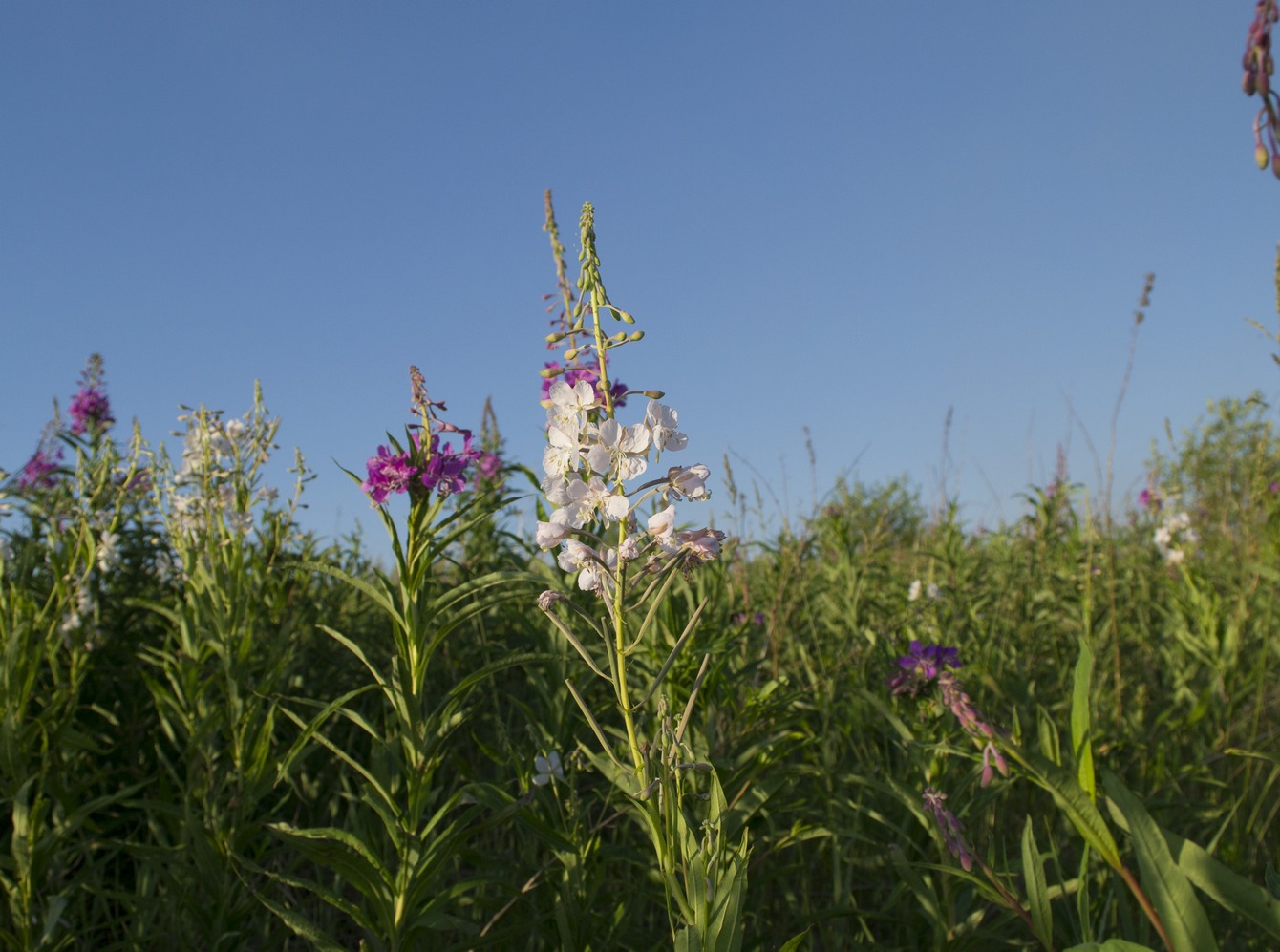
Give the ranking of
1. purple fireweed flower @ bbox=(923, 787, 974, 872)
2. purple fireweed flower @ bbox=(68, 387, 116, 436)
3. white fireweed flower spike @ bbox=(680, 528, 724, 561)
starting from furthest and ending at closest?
purple fireweed flower @ bbox=(68, 387, 116, 436), purple fireweed flower @ bbox=(923, 787, 974, 872), white fireweed flower spike @ bbox=(680, 528, 724, 561)

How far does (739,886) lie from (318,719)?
1158 mm

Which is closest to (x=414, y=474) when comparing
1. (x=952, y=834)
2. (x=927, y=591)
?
(x=952, y=834)

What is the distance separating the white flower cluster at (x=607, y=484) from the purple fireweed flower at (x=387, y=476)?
83 cm

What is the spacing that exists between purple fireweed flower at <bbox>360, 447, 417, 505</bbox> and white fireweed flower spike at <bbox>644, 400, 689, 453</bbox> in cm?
97

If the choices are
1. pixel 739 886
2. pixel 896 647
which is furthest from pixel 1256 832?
pixel 739 886

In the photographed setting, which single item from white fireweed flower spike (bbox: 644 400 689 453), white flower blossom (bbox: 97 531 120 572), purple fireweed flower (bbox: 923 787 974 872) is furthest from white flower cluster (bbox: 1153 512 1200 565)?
white flower blossom (bbox: 97 531 120 572)

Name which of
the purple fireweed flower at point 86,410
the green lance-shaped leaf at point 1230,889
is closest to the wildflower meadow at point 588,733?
the green lance-shaped leaf at point 1230,889

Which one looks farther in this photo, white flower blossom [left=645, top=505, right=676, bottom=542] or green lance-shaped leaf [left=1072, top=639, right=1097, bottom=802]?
green lance-shaped leaf [left=1072, top=639, right=1097, bottom=802]

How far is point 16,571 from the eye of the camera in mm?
4059

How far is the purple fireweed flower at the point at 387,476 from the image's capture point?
2297 millimetres

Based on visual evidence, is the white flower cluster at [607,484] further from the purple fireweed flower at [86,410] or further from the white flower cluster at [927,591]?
the purple fireweed flower at [86,410]

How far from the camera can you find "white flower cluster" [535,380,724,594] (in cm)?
150

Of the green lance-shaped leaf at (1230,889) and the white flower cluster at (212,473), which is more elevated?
the white flower cluster at (212,473)

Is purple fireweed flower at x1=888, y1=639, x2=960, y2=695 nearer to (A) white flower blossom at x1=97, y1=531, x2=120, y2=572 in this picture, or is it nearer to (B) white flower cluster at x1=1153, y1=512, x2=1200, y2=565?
(A) white flower blossom at x1=97, y1=531, x2=120, y2=572
